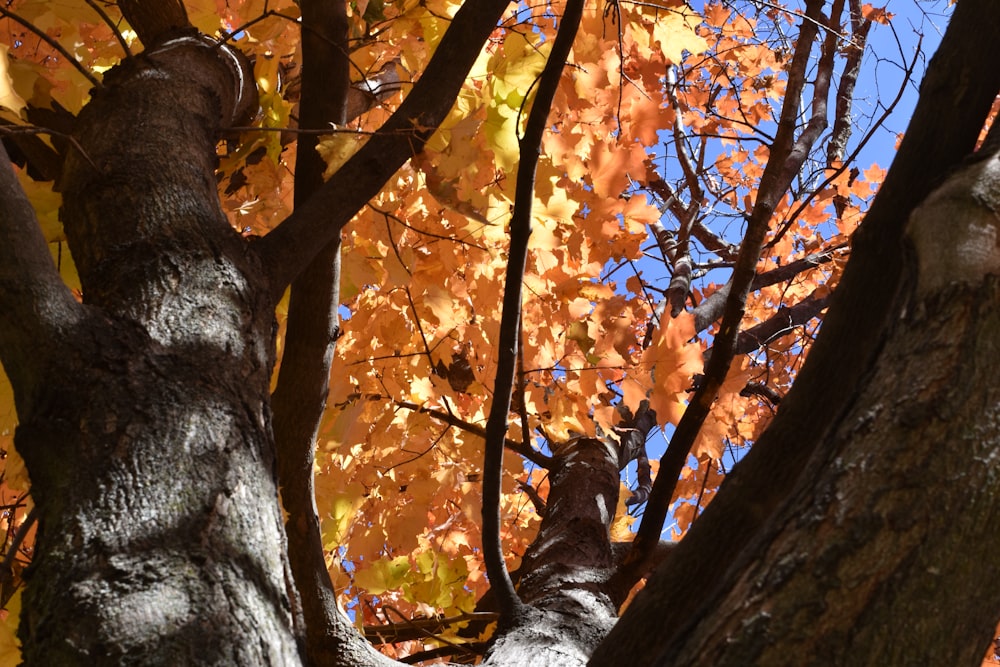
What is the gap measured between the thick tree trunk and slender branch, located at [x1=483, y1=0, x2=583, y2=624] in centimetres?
49

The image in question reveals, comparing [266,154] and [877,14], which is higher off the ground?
[877,14]

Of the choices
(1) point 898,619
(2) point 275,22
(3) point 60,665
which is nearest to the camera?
(1) point 898,619

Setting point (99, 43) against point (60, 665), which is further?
point (99, 43)

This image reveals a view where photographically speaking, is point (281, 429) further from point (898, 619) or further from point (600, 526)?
point (898, 619)

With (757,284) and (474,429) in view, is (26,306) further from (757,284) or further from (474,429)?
(757,284)

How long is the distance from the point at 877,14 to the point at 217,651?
14.9 feet

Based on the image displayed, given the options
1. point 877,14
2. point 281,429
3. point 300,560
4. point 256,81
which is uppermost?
point 877,14

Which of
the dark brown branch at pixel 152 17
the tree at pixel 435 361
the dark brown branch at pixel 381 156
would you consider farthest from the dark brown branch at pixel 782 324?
the dark brown branch at pixel 152 17

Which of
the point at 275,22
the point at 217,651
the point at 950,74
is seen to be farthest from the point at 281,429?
the point at 950,74

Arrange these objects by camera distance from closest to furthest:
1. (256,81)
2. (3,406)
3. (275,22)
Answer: (3,406)
(256,81)
(275,22)

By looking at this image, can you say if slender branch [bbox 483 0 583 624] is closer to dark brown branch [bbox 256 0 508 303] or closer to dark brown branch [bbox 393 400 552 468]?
dark brown branch [bbox 256 0 508 303]

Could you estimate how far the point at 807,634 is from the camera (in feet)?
2.30

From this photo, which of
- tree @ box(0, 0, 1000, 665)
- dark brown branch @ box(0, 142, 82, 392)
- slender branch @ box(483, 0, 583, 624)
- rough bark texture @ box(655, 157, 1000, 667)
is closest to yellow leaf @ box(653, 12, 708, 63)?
tree @ box(0, 0, 1000, 665)

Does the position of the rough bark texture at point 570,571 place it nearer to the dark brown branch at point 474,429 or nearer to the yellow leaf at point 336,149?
the dark brown branch at point 474,429
